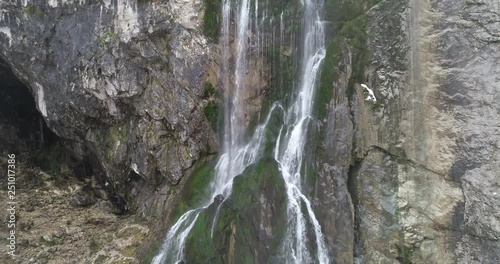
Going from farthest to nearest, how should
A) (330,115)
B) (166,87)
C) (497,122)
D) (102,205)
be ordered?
(102,205), (166,87), (330,115), (497,122)

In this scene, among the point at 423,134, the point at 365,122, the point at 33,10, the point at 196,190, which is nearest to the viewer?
the point at 423,134

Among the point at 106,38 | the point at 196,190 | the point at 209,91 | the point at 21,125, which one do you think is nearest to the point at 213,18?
the point at 209,91

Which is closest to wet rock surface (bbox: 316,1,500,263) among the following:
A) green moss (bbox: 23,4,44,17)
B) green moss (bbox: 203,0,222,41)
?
green moss (bbox: 203,0,222,41)

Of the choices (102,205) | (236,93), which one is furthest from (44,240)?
(236,93)

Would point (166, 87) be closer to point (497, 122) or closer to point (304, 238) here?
point (304, 238)

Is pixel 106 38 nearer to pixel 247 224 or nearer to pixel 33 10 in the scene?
pixel 33 10

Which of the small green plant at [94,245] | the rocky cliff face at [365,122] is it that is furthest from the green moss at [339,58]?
the small green plant at [94,245]

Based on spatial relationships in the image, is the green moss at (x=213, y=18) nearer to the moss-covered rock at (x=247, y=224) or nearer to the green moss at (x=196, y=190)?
the green moss at (x=196, y=190)
